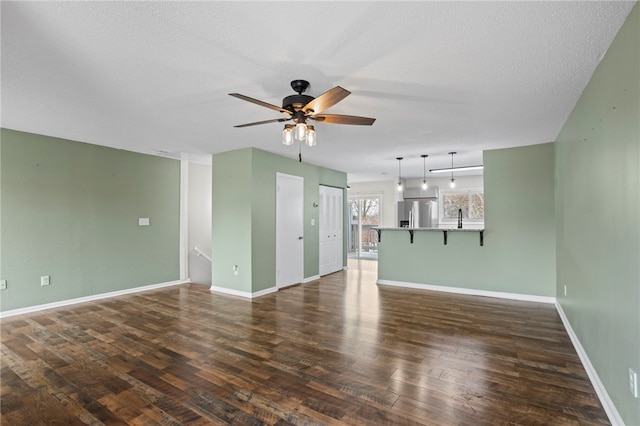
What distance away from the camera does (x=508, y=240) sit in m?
5.16

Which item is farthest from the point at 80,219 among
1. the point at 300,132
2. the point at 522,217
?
the point at 522,217

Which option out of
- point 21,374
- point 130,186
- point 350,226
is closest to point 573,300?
point 21,374

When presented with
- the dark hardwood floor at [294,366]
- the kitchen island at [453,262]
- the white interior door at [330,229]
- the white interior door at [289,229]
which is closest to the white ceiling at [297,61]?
the white interior door at [289,229]

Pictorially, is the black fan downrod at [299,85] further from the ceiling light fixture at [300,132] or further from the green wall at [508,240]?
the green wall at [508,240]

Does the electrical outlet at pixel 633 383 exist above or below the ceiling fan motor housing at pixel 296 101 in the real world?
below

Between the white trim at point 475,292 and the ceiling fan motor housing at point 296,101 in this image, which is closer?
the ceiling fan motor housing at point 296,101

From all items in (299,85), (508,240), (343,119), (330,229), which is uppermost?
(299,85)

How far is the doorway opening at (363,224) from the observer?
402 inches

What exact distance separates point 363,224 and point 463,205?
10.2ft

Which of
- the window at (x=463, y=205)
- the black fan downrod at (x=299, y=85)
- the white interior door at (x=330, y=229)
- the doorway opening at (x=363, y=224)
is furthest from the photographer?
the doorway opening at (x=363, y=224)

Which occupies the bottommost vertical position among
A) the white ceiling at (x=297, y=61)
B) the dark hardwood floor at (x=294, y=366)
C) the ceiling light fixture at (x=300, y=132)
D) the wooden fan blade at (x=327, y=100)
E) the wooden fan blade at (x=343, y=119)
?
the dark hardwood floor at (x=294, y=366)

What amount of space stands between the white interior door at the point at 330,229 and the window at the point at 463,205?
3149 millimetres

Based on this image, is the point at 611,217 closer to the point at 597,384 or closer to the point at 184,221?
the point at 597,384

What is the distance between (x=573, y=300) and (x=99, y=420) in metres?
4.31
